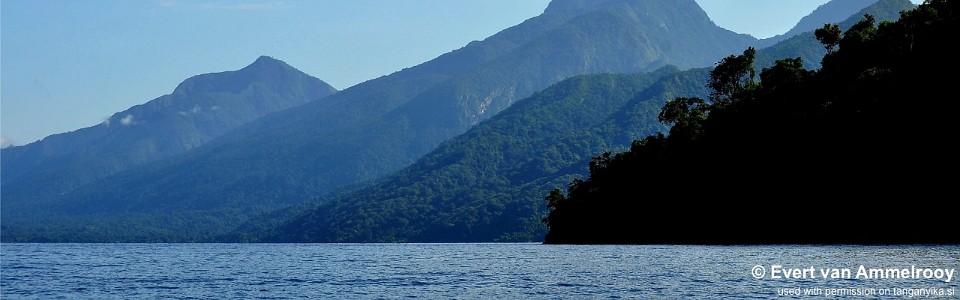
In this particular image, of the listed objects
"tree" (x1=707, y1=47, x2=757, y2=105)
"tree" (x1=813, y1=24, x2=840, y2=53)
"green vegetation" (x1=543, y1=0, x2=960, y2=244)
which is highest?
"tree" (x1=813, y1=24, x2=840, y2=53)

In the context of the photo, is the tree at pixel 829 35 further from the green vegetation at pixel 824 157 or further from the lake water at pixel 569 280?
the lake water at pixel 569 280

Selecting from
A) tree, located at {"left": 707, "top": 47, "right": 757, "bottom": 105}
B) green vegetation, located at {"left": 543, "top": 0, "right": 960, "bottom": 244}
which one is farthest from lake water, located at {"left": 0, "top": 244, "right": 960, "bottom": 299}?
tree, located at {"left": 707, "top": 47, "right": 757, "bottom": 105}

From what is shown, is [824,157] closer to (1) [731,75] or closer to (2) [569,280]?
(1) [731,75]

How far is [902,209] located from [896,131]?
356 inches

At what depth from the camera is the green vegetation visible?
4692 inches

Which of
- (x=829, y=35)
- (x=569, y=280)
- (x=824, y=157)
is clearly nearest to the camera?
(x=569, y=280)

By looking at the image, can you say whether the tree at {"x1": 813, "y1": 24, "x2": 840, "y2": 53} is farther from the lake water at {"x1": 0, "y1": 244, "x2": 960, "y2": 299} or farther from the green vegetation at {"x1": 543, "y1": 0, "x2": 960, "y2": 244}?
the lake water at {"x1": 0, "y1": 244, "x2": 960, "y2": 299}

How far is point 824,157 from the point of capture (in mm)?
135000

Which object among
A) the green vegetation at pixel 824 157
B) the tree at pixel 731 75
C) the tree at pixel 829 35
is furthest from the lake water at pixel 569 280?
the tree at pixel 731 75

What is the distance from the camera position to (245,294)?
66.9 metres

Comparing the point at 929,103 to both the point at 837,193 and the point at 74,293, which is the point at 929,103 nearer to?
the point at 837,193

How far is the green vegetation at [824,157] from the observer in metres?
119

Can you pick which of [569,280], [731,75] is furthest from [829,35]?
[569,280]

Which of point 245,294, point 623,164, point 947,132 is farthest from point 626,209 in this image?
point 245,294
